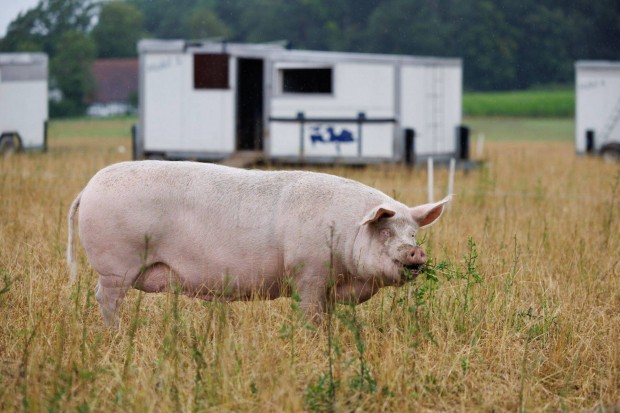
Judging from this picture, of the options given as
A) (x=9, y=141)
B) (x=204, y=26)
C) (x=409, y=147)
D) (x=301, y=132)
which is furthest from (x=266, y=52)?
(x=204, y=26)

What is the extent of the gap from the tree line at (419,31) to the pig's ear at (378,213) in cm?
5294

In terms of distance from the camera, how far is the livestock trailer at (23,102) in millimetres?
22375

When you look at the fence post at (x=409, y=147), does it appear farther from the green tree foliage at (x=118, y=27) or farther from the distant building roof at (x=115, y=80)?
the distant building roof at (x=115, y=80)

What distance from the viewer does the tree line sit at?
5931 centimetres

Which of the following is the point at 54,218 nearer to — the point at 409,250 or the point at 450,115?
the point at 409,250

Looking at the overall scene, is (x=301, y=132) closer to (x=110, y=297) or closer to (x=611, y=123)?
(x=611, y=123)

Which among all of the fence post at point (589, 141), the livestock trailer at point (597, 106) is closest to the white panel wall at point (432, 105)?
the fence post at point (589, 141)

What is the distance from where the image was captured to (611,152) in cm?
2192

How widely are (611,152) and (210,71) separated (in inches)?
374

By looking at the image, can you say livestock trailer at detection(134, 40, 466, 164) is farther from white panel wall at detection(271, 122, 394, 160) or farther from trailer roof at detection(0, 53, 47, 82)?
trailer roof at detection(0, 53, 47, 82)

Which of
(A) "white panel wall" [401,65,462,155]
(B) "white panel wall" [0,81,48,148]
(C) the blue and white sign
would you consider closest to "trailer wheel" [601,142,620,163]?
(A) "white panel wall" [401,65,462,155]

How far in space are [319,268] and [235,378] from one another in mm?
1132

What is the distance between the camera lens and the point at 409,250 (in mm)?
5305

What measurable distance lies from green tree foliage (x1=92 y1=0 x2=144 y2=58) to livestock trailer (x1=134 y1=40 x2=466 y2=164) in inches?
1988
